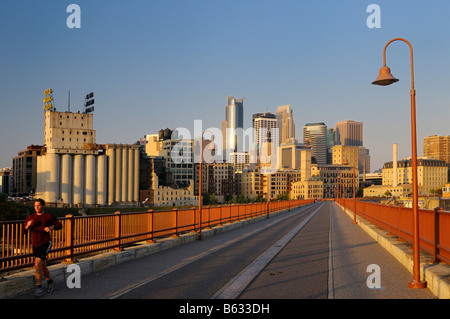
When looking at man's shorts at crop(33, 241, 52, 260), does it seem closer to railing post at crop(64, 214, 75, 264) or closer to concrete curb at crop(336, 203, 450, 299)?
railing post at crop(64, 214, 75, 264)

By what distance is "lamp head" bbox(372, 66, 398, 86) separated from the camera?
39.9 feet

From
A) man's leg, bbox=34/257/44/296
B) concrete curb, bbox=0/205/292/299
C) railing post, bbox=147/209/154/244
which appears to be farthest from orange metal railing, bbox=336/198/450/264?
railing post, bbox=147/209/154/244

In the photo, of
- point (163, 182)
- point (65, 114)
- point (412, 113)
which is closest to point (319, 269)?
point (412, 113)

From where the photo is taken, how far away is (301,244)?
21531 mm

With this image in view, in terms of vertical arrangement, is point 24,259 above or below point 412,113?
below

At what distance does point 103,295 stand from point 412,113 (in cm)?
806

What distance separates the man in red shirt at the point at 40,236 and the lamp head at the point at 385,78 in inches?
327

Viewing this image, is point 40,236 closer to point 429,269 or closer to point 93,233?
point 93,233

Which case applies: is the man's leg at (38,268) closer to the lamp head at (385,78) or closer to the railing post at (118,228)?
the railing post at (118,228)

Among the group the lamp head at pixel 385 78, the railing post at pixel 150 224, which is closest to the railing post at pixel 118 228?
the railing post at pixel 150 224

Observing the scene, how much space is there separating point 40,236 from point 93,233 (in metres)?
4.19

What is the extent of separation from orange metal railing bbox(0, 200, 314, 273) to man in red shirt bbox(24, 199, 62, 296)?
600mm

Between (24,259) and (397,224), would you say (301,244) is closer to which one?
(397,224)

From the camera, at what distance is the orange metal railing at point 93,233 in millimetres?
11164
